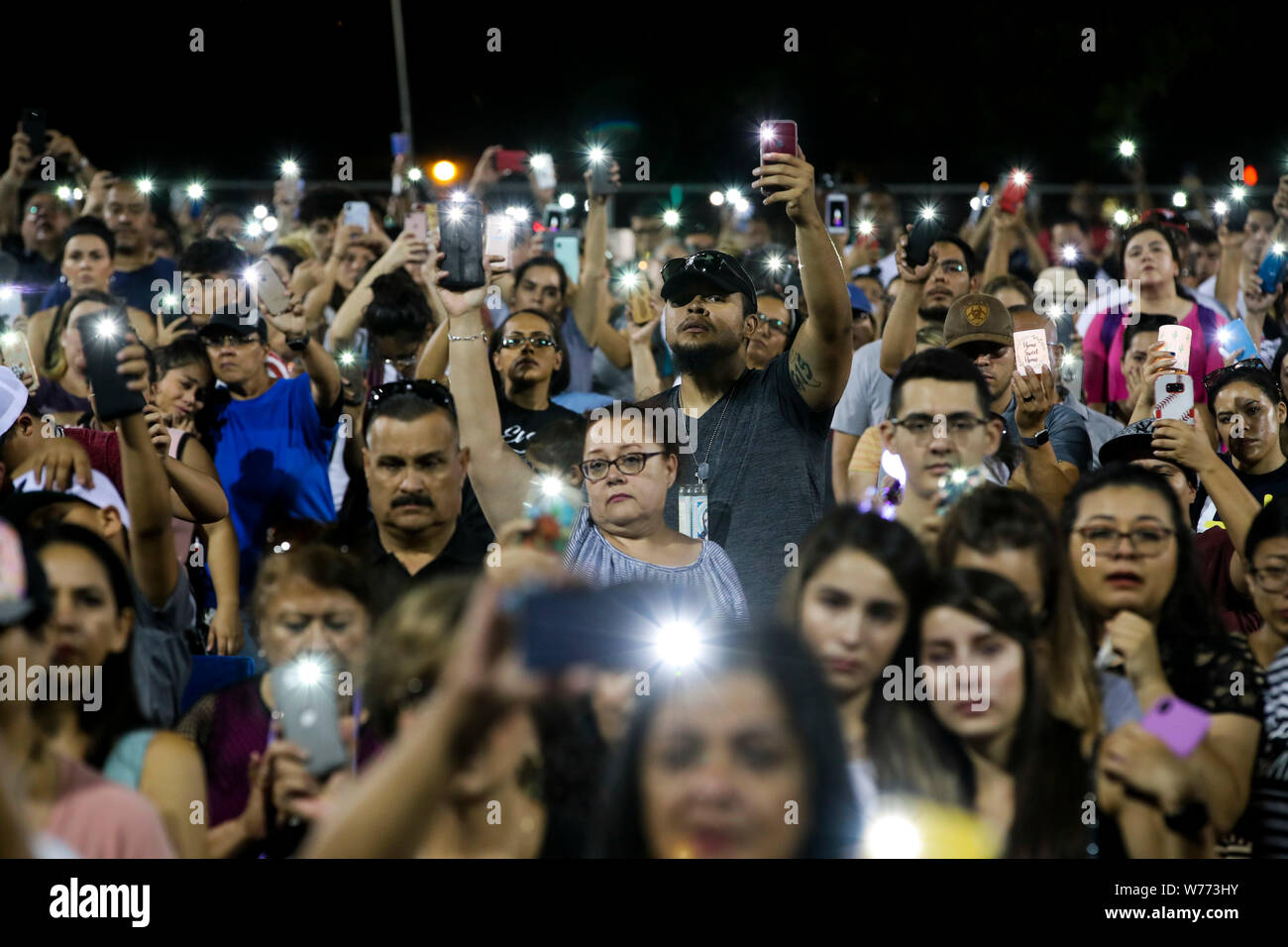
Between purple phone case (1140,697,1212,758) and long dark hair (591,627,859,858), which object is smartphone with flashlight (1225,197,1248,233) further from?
long dark hair (591,627,859,858)

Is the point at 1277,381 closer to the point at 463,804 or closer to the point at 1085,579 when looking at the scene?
the point at 1085,579

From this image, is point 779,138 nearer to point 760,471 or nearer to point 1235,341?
point 760,471

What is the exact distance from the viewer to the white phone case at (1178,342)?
5.10 metres

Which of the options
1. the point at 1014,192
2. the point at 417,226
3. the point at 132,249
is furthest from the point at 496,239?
the point at 1014,192

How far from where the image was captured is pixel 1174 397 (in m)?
5.07

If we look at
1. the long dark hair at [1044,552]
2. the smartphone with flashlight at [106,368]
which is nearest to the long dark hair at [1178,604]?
the long dark hair at [1044,552]

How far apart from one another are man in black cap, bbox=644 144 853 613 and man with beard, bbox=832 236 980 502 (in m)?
0.92

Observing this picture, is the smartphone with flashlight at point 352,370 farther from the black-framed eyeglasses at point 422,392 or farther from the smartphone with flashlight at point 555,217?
the smartphone with flashlight at point 555,217

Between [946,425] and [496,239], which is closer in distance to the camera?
[946,425]

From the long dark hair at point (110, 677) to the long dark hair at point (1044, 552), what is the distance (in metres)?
1.75

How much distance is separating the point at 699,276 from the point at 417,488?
1.26m

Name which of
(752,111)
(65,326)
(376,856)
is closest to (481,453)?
(376,856)

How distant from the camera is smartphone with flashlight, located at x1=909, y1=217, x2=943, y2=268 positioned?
519cm
